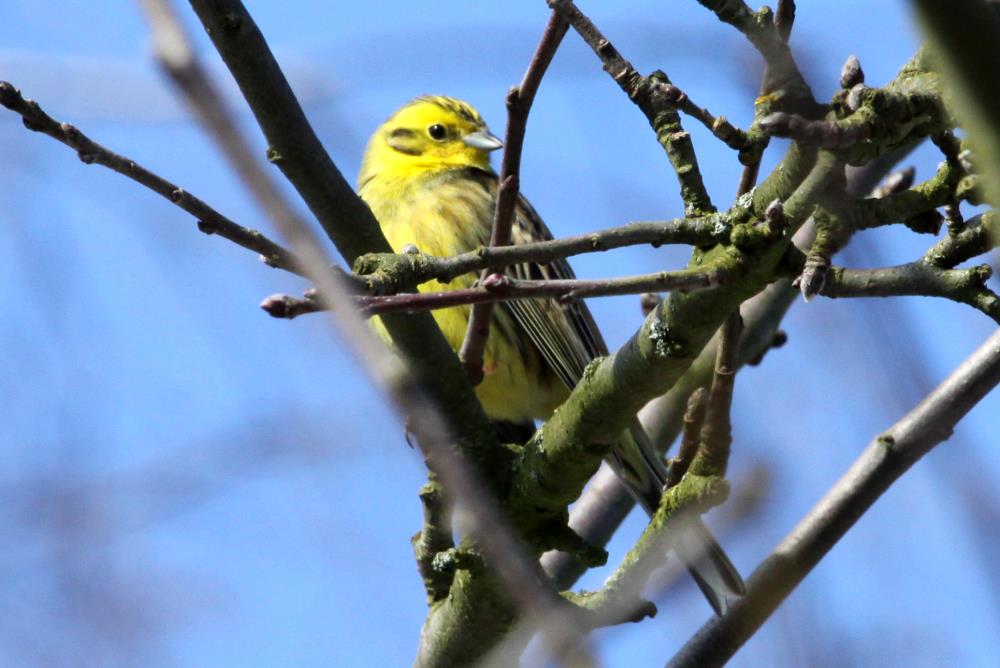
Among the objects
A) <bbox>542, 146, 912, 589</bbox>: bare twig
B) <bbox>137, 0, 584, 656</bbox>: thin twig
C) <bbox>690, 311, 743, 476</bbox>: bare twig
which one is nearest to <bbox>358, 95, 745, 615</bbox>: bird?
<bbox>542, 146, 912, 589</bbox>: bare twig

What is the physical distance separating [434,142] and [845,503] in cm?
338

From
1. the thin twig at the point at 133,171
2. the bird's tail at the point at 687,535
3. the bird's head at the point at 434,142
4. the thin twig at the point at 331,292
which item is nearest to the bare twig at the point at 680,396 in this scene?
the bird's tail at the point at 687,535

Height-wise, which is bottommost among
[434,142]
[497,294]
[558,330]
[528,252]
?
[497,294]

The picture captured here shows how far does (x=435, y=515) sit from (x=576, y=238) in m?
1.45

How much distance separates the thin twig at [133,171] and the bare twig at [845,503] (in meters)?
1.61

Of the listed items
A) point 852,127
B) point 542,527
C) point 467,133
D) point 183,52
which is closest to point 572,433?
point 542,527

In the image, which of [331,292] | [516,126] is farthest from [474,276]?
[331,292]

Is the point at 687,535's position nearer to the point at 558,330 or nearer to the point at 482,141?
the point at 558,330

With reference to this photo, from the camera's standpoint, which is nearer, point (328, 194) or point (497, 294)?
point (497, 294)

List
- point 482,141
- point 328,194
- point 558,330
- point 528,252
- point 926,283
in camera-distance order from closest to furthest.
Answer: point 528,252
point 926,283
point 328,194
point 558,330
point 482,141

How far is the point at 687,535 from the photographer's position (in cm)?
338

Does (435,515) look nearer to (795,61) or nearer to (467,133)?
(795,61)

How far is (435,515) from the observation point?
3.48 metres

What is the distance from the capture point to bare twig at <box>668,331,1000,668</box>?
3260 millimetres
